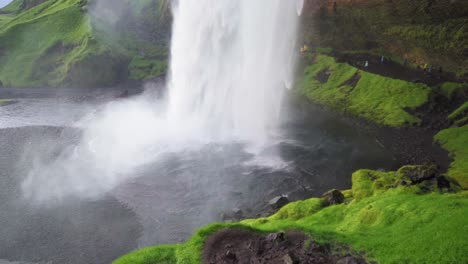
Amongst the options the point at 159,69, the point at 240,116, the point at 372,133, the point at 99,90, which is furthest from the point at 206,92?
the point at 159,69

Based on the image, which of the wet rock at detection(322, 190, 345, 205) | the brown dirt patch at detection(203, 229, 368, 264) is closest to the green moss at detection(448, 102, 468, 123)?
the wet rock at detection(322, 190, 345, 205)

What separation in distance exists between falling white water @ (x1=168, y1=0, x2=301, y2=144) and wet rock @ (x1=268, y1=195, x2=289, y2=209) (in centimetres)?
2931

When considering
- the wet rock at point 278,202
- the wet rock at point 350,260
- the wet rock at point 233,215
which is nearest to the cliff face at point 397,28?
the wet rock at point 278,202

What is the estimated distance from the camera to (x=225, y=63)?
7456 cm

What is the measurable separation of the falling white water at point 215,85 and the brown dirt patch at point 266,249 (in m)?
34.7

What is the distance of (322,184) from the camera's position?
46.4 meters

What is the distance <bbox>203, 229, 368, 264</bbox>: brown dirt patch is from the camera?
2088 centimetres

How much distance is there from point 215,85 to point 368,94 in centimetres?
4103

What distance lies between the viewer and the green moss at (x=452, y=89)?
241 feet

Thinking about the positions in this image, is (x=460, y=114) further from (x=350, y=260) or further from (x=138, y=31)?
(x=138, y=31)

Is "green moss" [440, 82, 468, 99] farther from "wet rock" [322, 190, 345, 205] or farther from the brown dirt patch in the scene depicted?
the brown dirt patch

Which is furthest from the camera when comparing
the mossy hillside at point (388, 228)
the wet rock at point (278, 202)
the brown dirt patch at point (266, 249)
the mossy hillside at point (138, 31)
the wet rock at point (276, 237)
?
the mossy hillside at point (138, 31)

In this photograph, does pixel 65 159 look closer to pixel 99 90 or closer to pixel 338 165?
pixel 338 165

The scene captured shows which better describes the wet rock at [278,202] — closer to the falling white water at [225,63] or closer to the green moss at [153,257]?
the green moss at [153,257]
